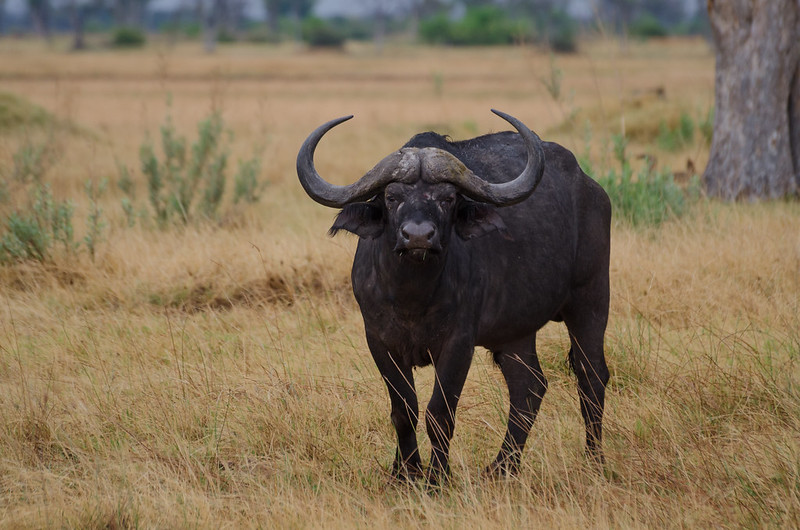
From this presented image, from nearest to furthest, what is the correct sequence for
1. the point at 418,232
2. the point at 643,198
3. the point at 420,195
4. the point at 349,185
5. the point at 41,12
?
the point at 418,232
the point at 420,195
the point at 349,185
the point at 643,198
the point at 41,12

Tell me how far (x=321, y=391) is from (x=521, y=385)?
1.07 metres

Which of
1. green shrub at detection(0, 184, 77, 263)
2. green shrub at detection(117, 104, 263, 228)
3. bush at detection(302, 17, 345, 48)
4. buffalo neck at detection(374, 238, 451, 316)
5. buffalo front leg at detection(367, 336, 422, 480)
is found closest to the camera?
buffalo neck at detection(374, 238, 451, 316)

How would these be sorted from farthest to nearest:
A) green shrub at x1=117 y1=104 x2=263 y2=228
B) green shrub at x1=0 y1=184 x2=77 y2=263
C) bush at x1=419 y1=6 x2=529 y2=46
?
bush at x1=419 y1=6 x2=529 y2=46 < green shrub at x1=117 y1=104 x2=263 y2=228 < green shrub at x1=0 y1=184 x2=77 y2=263

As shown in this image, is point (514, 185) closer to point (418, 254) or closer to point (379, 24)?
point (418, 254)

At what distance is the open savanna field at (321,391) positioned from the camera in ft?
11.9

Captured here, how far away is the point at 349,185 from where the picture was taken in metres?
3.79

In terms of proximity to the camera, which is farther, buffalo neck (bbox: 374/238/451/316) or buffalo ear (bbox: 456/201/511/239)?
buffalo ear (bbox: 456/201/511/239)

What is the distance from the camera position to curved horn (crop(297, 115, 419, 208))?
3721 millimetres

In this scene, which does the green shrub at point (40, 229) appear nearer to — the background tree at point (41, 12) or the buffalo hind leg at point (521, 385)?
the buffalo hind leg at point (521, 385)

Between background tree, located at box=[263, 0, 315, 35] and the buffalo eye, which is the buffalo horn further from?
background tree, located at box=[263, 0, 315, 35]

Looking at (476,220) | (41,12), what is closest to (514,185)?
(476,220)

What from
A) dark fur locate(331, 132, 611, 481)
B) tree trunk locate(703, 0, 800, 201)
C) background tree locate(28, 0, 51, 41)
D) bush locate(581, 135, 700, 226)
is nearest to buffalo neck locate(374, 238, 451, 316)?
dark fur locate(331, 132, 611, 481)

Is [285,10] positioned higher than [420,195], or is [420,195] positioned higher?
[285,10]

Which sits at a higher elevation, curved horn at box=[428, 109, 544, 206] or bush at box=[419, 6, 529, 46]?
bush at box=[419, 6, 529, 46]
